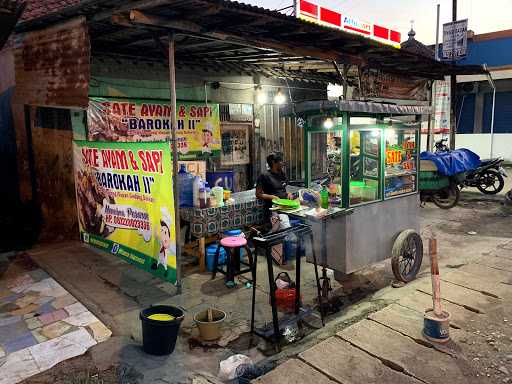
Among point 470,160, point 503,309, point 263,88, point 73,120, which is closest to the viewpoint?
point 503,309

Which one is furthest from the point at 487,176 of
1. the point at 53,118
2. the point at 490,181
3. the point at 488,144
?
the point at 53,118

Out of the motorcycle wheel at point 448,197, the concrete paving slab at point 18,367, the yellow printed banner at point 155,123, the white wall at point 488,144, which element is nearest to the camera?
the concrete paving slab at point 18,367

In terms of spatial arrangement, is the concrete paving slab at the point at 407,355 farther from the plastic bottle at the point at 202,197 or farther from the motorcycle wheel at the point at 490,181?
the motorcycle wheel at the point at 490,181

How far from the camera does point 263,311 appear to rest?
18.8ft

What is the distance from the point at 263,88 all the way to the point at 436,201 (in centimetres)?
671

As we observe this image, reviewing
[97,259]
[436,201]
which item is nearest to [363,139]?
[97,259]

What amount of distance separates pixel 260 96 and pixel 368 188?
247 inches

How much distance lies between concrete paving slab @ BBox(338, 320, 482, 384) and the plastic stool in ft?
6.99

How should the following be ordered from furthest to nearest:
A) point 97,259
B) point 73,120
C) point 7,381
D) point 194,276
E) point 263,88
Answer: point 263,88, point 73,120, point 97,259, point 194,276, point 7,381

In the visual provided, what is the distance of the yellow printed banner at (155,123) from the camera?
880 cm

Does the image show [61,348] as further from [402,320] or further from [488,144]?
[488,144]

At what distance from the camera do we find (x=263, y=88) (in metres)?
12.1

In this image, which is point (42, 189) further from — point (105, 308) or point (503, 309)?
point (503, 309)

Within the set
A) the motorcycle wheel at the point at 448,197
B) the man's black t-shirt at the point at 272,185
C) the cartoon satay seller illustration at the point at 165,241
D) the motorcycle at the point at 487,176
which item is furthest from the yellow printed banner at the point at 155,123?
the motorcycle at the point at 487,176
